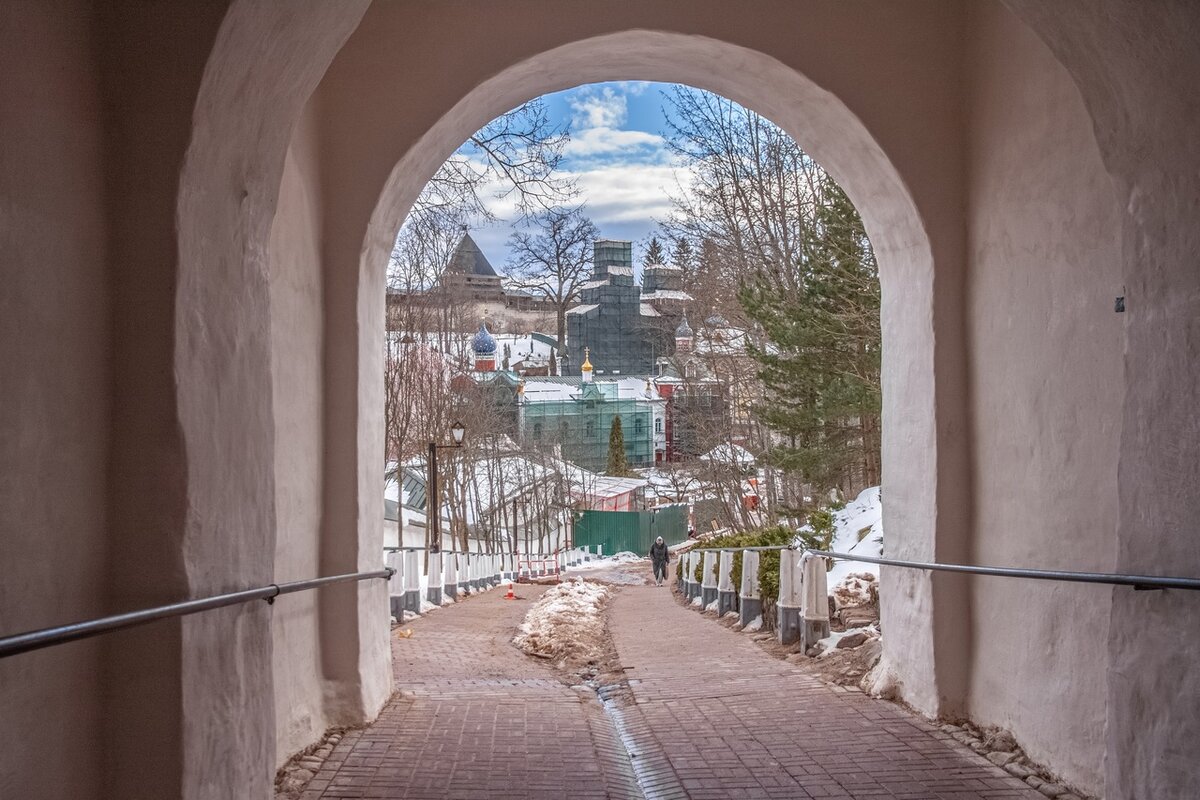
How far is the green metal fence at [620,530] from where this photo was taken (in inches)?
1656

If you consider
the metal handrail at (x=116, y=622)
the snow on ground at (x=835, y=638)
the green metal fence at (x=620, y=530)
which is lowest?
the green metal fence at (x=620, y=530)

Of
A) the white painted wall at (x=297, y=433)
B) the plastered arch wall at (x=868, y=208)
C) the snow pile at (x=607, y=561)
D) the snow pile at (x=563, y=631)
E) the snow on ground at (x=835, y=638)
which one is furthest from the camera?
the snow pile at (x=607, y=561)

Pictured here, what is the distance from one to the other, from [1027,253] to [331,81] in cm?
386

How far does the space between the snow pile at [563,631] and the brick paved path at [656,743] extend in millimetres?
1596

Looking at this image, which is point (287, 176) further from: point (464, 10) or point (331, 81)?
point (464, 10)

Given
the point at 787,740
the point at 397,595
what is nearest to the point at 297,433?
the point at 787,740

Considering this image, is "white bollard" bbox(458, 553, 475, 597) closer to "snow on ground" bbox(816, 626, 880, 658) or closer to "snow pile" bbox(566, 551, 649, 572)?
"snow on ground" bbox(816, 626, 880, 658)

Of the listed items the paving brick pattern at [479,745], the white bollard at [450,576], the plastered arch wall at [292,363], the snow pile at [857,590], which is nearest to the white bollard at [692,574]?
the white bollard at [450,576]

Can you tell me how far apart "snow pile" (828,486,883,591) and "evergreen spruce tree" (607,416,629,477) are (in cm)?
4045

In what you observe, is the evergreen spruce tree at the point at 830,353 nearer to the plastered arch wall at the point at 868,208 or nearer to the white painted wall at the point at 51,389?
the plastered arch wall at the point at 868,208

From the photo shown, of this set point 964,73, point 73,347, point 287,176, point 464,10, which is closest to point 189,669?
point 73,347

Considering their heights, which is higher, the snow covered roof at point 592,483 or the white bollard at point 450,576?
the white bollard at point 450,576

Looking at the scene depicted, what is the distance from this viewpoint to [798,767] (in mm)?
5004

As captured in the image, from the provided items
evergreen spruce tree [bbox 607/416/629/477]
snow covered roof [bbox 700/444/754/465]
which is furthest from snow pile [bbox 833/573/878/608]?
evergreen spruce tree [bbox 607/416/629/477]
